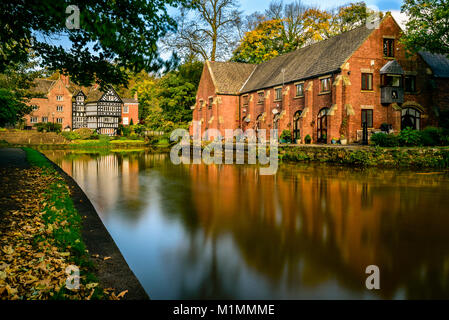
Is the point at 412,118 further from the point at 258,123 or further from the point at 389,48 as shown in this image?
the point at 258,123

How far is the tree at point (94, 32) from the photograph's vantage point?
7.73 metres

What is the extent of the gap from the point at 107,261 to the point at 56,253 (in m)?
0.66

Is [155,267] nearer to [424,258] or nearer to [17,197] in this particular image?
[424,258]

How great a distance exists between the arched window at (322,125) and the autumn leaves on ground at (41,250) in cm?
2476

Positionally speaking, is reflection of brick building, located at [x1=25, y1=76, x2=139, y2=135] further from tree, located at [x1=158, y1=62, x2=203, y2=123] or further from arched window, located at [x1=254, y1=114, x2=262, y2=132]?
arched window, located at [x1=254, y1=114, x2=262, y2=132]

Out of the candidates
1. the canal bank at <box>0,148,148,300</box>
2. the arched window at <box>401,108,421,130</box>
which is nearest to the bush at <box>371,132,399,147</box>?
the arched window at <box>401,108,421,130</box>

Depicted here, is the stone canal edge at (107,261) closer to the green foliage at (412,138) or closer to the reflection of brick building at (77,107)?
the green foliage at (412,138)

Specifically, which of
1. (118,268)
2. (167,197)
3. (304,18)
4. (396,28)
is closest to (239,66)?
(304,18)

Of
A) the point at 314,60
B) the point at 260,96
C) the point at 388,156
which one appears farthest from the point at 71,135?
the point at 388,156

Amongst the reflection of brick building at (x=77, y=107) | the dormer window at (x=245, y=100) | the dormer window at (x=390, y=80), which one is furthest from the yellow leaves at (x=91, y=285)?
the reflection of brick building at (x=77, y=107)

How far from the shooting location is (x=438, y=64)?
105ft

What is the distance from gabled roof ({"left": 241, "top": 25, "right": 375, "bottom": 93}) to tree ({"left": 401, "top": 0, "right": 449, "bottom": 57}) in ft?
Result: 13.9

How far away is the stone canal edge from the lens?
152 inches

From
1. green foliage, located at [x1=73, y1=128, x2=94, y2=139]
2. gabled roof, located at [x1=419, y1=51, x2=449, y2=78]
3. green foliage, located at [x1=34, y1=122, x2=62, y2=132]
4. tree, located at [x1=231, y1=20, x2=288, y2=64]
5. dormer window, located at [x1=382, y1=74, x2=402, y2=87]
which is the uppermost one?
tree, located at [x1=231, y1=20, x2=288, y2=64]
